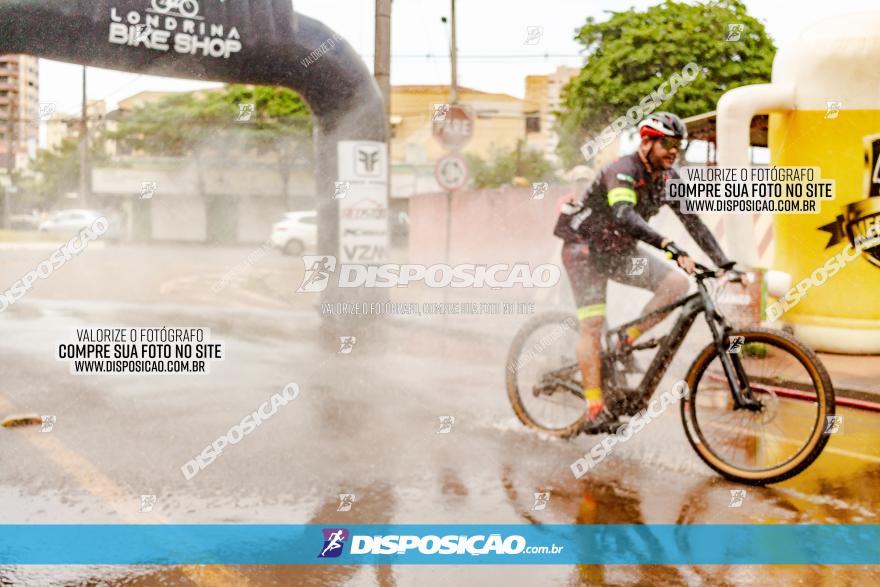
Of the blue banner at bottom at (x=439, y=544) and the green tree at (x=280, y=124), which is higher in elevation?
the green tree at (x=280, y=124)

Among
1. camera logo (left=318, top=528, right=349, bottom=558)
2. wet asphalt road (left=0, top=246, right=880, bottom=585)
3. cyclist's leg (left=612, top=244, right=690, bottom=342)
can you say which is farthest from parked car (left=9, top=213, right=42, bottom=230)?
cyclist's leg (left=612, top=244, right=690, bottom=342)

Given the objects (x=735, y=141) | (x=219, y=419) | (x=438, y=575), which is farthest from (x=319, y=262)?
(x=735, y=141)

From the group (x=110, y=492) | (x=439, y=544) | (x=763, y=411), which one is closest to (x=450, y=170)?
(x=763, y=411)

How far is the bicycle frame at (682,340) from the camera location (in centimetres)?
487

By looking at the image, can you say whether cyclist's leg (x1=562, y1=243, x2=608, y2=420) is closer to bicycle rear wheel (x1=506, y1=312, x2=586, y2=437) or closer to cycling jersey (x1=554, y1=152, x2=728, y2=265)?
cycling jersey (x1=554, y1=152, x2=728, y2=265)

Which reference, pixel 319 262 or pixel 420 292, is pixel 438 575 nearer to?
pixel 420 292

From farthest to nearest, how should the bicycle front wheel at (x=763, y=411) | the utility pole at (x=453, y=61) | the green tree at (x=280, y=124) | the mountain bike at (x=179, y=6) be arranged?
the green tree at (x=280, y=124)
the utility pole at (x=453, y=61)
the mountain bike at (x=179, y=6)
the bicycle front wheel at (x=763, y=411)

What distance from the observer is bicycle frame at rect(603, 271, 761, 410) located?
487 cm

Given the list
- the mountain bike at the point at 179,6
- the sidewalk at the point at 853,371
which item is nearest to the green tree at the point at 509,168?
the sidewalk at the point at 853,371

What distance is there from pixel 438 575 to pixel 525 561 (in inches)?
15.6

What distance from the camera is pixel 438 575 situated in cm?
369

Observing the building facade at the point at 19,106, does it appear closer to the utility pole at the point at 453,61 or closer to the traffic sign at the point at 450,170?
the utility pole at the point at 453,61

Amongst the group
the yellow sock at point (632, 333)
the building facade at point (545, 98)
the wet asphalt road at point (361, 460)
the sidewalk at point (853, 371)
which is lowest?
the wet asphalt road at point (361, 460)

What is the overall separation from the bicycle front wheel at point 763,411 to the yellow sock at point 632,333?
1.74 feet
